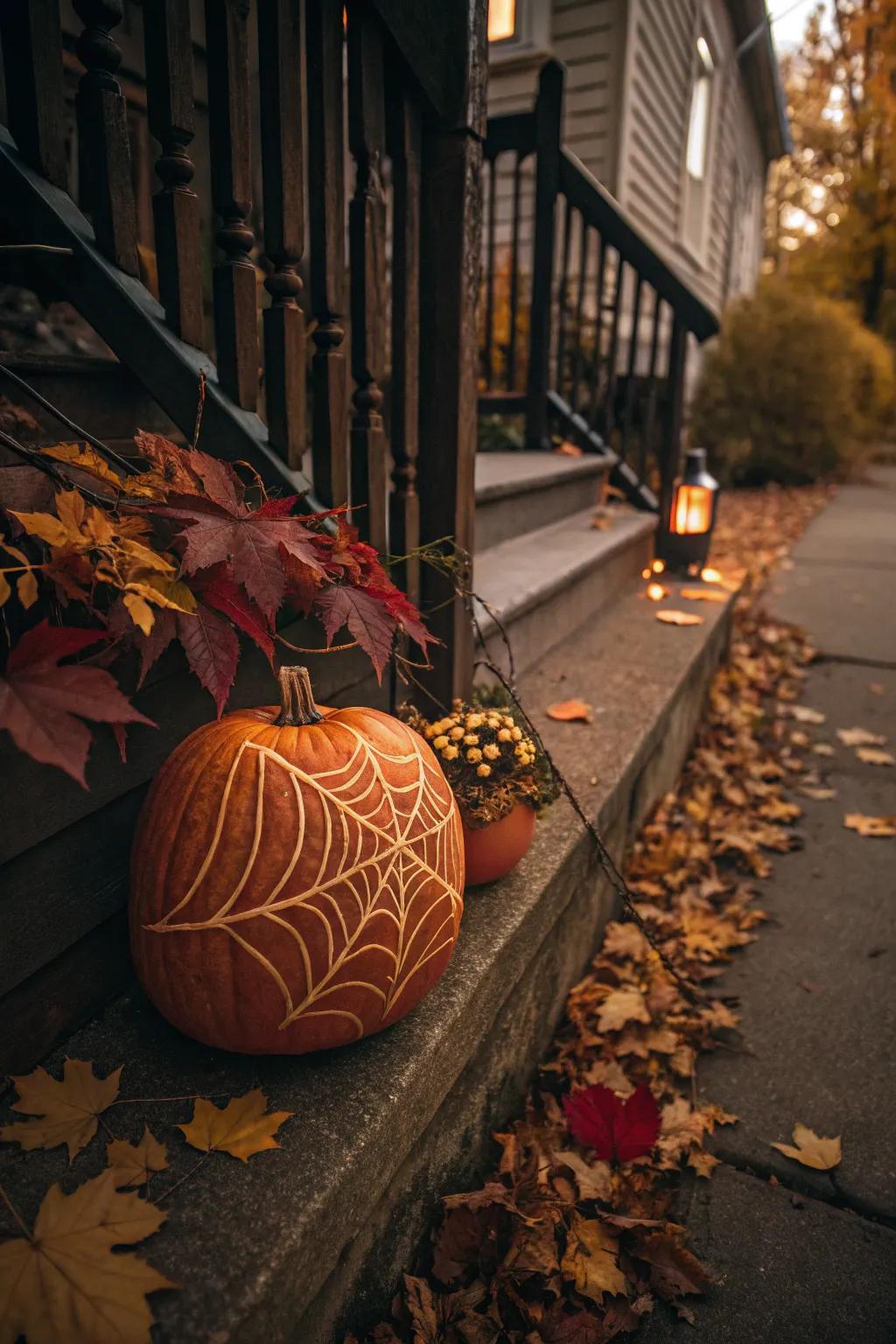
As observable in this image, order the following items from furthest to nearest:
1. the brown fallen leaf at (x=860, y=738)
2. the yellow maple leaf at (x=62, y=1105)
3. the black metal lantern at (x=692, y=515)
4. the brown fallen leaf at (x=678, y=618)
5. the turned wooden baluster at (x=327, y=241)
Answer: the black metal lantern at (x=692, y=515) → the brown fallen leaf at (x=678, y=618) → the brown fallen leaf at (x=860, y=738) → the turned wooden baluster at (x=327, y=241) → the yellow maple leaf at (x=62, y=1105)

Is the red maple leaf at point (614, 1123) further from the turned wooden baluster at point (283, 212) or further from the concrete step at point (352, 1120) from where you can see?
the turned wooden baluster at point (283, 212)

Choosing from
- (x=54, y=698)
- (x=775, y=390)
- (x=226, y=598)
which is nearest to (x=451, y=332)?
(x=226, y=598)

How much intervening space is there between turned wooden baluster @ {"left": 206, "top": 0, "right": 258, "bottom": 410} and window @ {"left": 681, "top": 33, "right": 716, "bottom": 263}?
30.5 feet

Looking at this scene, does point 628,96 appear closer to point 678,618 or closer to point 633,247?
point 633,247

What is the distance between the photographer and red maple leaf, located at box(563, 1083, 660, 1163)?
1576mm

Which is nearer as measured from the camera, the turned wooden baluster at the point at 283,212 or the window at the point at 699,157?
the turned wooden baluster at the point at 283,212

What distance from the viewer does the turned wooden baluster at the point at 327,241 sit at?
1.41 m

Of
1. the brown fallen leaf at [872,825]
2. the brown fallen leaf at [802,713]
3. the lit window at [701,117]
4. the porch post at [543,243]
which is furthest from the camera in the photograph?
the lit window at [701,117]

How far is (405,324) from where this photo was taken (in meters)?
1.68

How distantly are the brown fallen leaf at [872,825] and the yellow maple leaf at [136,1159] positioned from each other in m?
2.48

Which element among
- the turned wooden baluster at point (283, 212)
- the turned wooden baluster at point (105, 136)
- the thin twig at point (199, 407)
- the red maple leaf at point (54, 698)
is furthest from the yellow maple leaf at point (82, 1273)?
the turned wooden baluster at point (105, 136)

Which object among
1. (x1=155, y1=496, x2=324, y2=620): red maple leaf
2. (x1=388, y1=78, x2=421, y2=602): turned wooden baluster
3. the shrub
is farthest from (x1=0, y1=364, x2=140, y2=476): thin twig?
the shrub

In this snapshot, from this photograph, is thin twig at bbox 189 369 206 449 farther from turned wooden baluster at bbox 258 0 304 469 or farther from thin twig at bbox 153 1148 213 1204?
thin twig at bbox 153 1148 213 1204

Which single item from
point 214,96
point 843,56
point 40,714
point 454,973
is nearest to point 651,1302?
point 454,973
